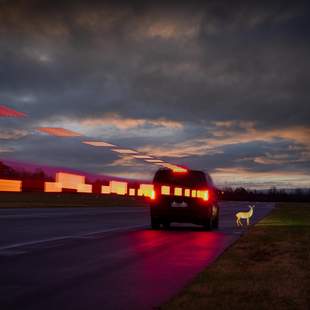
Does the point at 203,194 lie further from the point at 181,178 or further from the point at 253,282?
the point at 253,282

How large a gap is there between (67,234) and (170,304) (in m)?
10.7

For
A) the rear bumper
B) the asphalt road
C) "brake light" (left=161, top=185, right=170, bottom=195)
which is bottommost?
the asphalt road

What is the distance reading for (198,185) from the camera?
20047 millimetres

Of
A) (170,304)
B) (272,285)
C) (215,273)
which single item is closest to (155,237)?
(215,273)

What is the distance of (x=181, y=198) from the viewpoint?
19.9 metres

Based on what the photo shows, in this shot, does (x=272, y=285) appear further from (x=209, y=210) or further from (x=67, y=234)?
Result: (x=209, y=210)

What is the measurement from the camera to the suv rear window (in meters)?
20.1

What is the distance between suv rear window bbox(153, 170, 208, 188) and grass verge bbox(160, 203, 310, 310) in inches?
277

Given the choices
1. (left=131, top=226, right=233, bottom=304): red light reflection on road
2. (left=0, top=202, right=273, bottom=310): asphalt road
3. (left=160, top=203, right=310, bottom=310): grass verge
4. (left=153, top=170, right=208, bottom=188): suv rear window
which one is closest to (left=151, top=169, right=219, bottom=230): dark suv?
(left=153, top=170, right=208, bottom=188): suv rear window

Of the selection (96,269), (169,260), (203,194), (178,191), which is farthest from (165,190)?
(96,269)

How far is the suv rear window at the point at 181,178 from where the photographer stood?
20062 mm

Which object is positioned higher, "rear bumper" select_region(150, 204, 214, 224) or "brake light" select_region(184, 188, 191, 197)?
"brake light" select_region(184, 188, 191, 197)

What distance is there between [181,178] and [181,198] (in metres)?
0.74

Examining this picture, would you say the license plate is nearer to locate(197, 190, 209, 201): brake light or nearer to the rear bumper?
the rear bumper
